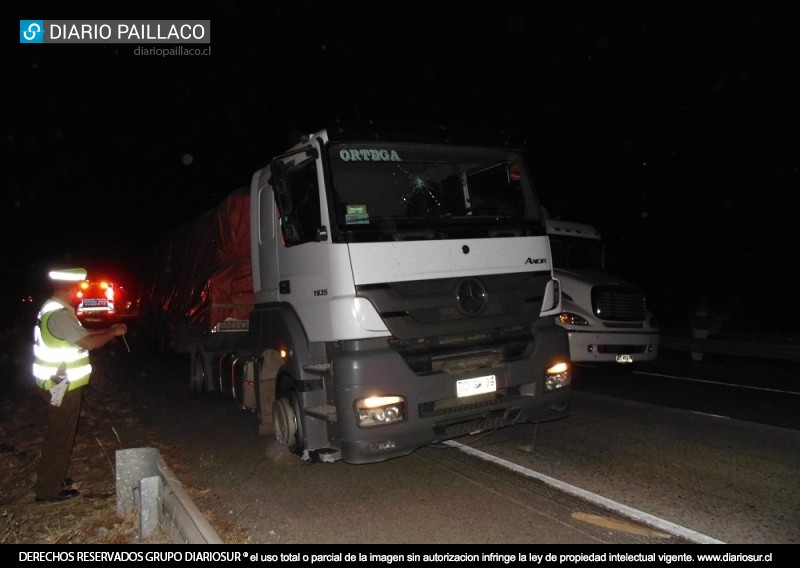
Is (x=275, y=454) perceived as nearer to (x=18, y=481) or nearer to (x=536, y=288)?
(x=18, y=481)

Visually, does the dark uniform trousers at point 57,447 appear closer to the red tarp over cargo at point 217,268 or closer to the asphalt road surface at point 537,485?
the asphalt road surface at point 537,485

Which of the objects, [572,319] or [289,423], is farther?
[572,319]

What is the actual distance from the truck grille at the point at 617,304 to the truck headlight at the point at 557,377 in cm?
398

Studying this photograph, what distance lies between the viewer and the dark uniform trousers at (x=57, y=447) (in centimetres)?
538

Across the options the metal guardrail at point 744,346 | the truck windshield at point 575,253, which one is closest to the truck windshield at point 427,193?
the truck windshield at point 575,253

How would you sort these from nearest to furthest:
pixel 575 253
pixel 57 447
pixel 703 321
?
pixel 57 447 → pixel 575 253 → pixel 703 321

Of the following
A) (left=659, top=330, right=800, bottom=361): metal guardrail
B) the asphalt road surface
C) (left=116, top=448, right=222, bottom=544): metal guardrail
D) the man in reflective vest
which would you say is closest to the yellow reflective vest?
the man in reflective vest

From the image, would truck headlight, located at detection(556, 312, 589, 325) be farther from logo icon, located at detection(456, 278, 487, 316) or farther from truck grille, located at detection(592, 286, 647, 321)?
logo icon, located at detection(456, 278, 487, 316)

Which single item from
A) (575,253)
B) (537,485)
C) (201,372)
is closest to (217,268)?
(201,372)

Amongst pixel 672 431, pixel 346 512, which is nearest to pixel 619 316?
pixel 672 431

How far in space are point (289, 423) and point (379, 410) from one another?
109 centimetres

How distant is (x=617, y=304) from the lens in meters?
9.57

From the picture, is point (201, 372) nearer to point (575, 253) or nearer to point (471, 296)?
point (471, 296)
